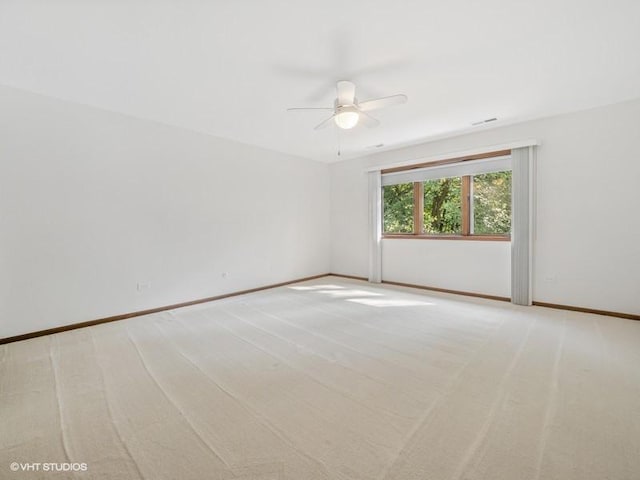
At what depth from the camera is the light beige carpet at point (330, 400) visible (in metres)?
1.36

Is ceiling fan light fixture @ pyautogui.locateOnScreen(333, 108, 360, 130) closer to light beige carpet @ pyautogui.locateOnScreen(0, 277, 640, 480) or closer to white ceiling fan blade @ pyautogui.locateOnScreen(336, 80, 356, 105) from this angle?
white ceiling fan blade @ pyautogui.locateOnScreen(336, 80, 356, 105)

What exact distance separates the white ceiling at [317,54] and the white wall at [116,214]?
0.41 metres

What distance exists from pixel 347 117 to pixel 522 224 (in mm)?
2994

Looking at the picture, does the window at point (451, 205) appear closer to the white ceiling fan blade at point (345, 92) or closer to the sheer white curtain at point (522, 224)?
the sheer white curtain at point (522, 224)

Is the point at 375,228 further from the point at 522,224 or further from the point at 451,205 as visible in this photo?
the point at 522,224

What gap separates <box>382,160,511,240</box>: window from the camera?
440cm

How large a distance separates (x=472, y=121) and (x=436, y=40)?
2.07m

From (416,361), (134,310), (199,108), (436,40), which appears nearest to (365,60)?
(436,40)

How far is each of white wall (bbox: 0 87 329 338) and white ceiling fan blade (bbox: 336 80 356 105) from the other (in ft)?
8.25

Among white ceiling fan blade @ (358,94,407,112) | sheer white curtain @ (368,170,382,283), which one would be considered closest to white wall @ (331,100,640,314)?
sheer white curtain @ (368,170,382,283)

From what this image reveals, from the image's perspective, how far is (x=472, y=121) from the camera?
152 inches

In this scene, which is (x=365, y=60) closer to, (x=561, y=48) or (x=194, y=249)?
(x=561, y=48)

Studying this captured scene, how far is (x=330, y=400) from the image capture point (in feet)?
6.08

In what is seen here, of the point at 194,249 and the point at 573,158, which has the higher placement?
the point at 573,158
